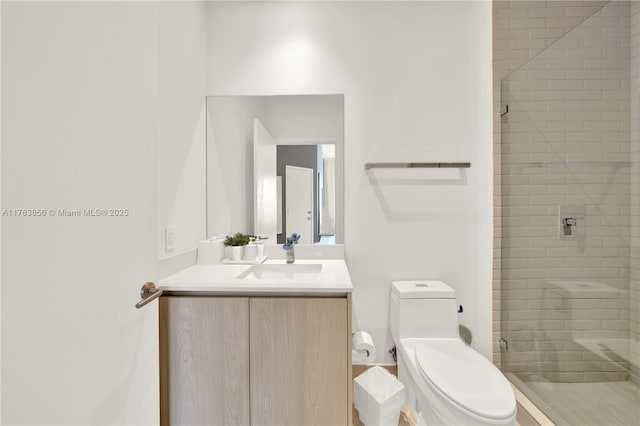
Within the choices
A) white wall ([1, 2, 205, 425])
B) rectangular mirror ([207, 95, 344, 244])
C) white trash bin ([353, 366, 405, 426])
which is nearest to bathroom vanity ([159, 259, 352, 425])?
white trash bin ([353, 366, 405, 426])

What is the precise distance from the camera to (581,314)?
58.6 inches

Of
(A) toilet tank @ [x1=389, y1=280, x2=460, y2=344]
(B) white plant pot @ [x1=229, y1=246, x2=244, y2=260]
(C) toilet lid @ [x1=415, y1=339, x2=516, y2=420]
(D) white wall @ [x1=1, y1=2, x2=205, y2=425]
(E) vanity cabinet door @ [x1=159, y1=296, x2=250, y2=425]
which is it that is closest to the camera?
(D) white wall @ [x1=1, y1=2, x2=205, y2=425]

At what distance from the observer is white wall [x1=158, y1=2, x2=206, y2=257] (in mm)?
1389

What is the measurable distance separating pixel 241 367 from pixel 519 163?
1.84 meters

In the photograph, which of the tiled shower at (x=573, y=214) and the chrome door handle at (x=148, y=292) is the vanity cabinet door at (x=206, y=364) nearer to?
the chrome door handle at (x=148, y=292)

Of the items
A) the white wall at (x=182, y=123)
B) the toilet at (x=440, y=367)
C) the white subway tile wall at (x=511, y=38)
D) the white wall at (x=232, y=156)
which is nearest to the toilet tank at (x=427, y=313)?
the toilet at (x=440, y=367)

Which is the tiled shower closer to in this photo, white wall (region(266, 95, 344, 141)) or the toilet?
the toilet

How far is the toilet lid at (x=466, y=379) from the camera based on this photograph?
1.15 meters

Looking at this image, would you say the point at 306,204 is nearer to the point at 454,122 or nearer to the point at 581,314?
the point at 454,122

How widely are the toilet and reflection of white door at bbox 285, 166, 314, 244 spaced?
631 millimetres

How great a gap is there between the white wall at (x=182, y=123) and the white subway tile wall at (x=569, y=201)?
71.5 inches

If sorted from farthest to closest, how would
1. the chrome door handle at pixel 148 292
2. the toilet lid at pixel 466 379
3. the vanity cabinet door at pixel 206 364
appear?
the vanity cabinet door at pixel 206 364, the toilet lid at pixel 466 379, the chrome door handle at pixel 148 292

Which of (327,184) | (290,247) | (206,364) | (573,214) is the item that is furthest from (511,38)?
(206,364)

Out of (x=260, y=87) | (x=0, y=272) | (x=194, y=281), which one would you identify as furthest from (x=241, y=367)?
(x=260, y=87)
